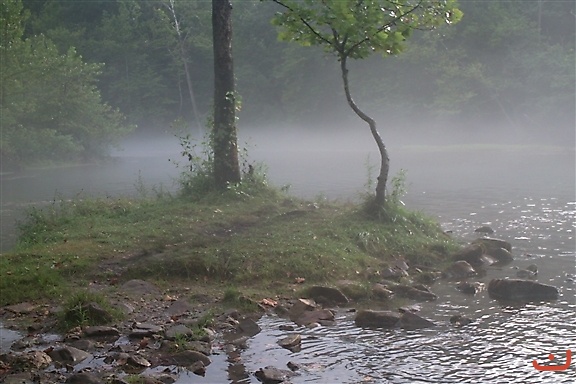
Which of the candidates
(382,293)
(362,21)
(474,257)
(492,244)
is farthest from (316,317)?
(362,21)

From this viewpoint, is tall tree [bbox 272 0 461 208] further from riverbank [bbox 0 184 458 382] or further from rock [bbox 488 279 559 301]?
rock [bbox 488 279 559 301]

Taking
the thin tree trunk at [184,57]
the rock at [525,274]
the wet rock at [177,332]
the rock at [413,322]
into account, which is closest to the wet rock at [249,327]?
the wet rock at [177,332]

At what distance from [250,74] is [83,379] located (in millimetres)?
64294

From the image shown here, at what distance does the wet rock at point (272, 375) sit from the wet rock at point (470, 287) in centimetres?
443

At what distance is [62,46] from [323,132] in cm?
2418

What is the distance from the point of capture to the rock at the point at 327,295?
1028 cm

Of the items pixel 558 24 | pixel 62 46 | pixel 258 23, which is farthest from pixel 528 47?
pixel 62 46

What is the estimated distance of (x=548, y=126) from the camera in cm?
5188

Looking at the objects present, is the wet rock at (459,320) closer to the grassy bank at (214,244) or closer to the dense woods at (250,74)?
the grassy bank at (214,244)

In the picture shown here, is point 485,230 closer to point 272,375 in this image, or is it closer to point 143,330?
point 143,330

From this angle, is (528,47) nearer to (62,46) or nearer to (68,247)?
(62,46)

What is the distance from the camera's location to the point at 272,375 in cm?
725

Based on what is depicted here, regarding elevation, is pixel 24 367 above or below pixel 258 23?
below

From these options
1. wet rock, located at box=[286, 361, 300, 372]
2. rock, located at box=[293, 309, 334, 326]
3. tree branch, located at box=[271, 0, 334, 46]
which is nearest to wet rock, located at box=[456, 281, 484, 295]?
rock, located at box=[293, 309, 334, 326]
